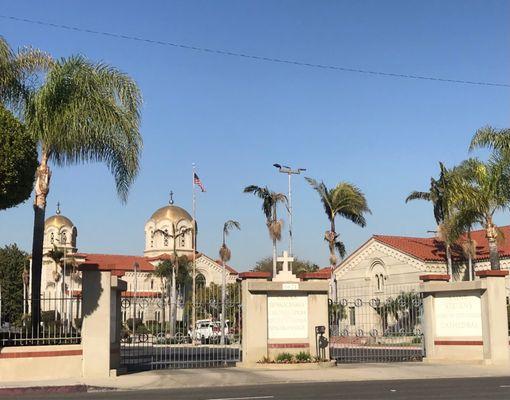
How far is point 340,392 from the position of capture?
1385cm

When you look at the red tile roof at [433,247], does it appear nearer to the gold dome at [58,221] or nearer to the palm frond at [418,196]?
the palm frond at [418,196]

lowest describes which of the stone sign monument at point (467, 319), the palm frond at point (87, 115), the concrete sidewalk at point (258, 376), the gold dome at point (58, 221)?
the concrete sidewalk at point (258, 376)

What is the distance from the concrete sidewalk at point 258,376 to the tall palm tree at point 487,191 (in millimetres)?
10792

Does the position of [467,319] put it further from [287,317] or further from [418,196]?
[418,196]

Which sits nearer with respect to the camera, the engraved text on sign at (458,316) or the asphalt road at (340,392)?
the asphalt road at (340,392)

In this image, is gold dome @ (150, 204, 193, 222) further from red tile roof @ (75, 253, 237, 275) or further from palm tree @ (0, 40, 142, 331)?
palm tree @ (0, 40, 142, 331)

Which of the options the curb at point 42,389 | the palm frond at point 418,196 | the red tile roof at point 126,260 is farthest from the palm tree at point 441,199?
the red tile roof at point 126,260

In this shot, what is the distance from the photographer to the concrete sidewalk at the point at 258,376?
15859mm

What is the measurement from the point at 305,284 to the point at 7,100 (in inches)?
399

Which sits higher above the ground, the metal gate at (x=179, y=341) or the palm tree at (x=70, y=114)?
the palm tree at (x=70, y=114)

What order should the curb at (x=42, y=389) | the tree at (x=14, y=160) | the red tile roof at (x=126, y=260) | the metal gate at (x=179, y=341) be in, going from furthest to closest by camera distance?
the red tile roof at (x=126, y=260), the metal gate at (x=179, y=341), the curb at (x=42, y=389), the tree at (x=14, y=160)

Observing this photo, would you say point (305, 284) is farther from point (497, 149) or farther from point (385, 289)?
point (385, 289)

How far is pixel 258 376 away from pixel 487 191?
16.6 meters

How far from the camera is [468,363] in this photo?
819 inches
